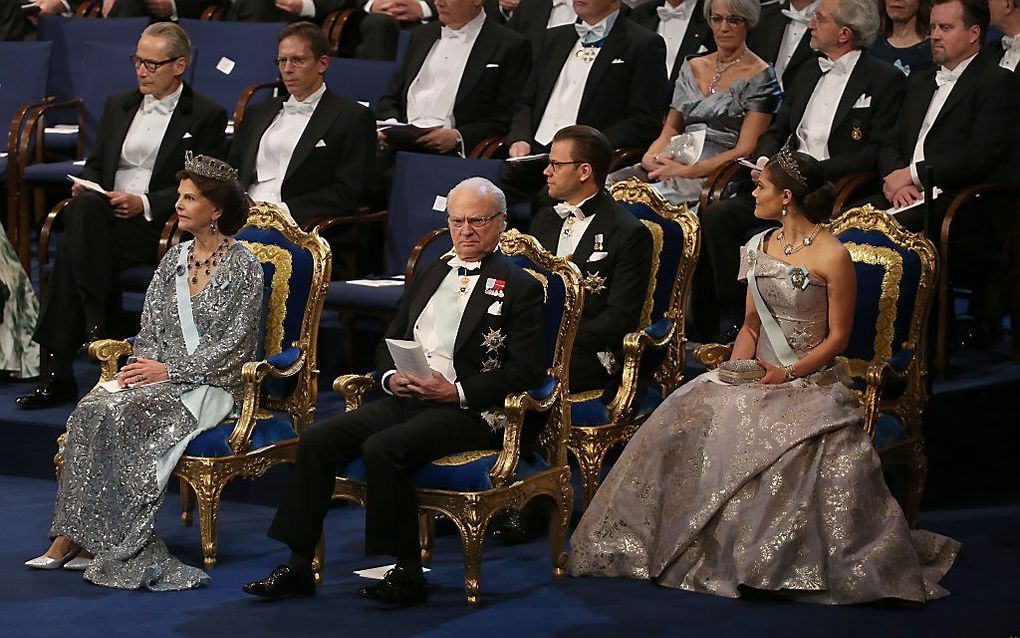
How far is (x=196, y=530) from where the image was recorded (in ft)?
19.3

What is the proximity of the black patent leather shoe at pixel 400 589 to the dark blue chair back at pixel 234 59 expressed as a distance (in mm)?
3869

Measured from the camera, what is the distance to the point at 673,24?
7777mm

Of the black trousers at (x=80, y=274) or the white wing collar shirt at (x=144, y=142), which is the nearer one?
the black trousers at (x=80, y=274)

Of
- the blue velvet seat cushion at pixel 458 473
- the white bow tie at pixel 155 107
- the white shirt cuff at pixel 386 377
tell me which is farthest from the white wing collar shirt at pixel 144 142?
the blue velvet seat cushion at pixel 458 473

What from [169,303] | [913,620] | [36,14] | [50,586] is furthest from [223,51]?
[913,620]

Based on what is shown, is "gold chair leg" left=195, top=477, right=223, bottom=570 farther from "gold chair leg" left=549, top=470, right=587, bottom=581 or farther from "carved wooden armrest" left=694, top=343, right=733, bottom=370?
"carved wooden armrest" left=694, top=343, right=733, bottom=370

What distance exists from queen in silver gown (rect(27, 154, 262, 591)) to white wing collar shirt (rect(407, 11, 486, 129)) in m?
2.25

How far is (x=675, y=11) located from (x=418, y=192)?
1.59 metres

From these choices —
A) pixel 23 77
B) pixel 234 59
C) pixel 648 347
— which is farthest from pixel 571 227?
pixel 23 77

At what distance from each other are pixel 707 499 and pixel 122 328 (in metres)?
3.18

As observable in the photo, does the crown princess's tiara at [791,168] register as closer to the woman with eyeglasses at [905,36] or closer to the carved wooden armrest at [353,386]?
the carved wooden armrest at [353,386]

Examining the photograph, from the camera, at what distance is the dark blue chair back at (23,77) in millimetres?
8469

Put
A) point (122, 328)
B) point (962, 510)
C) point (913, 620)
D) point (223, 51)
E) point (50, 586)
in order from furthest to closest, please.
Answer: point (223, 51)
point (122, 328)
point (962, 510)
point (50, 586)
point (913, 620)

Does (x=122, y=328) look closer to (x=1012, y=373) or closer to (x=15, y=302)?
(x=15, y=302)
